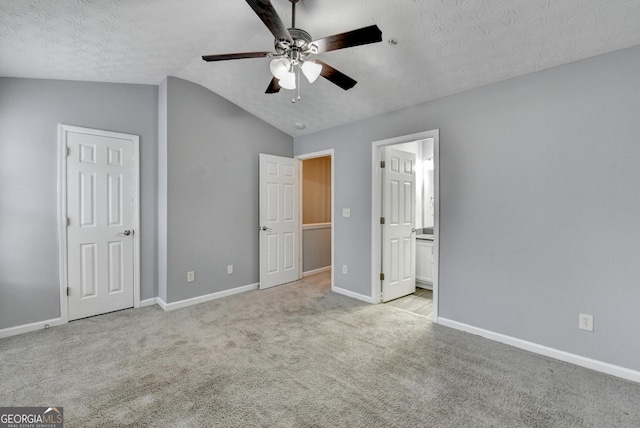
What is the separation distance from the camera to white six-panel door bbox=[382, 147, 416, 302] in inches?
143

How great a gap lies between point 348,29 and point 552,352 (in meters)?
3.15

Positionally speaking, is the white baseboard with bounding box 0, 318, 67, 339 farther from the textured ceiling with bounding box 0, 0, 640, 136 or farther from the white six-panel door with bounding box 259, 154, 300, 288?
the textured ceiling with bounding box 0, 0, 640, 136

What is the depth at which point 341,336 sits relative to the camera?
2742mm

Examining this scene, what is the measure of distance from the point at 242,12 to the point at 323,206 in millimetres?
4029

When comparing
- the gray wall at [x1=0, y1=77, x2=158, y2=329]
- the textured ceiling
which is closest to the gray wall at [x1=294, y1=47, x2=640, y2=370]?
the textured ceiling

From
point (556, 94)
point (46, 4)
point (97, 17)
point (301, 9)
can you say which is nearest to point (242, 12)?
point (301, 9)

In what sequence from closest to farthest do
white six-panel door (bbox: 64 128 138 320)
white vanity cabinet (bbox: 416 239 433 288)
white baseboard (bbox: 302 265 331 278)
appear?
1. white six-panel door (bbox: 64 128 138 320)
2. white vanity cabinet (bbox: 416 239 433 288)
3. white baseboard (bbox: 302 265 331 278)

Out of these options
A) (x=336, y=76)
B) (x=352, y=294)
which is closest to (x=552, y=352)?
(x=352, y=294)

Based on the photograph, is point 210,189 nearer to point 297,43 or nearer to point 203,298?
point 203,298

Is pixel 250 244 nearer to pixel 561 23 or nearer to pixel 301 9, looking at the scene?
pixel 301 9

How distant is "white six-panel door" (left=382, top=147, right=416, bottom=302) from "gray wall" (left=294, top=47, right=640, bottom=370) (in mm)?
691

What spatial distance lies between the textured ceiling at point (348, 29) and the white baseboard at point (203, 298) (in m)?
2.63

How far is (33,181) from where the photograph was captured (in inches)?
110

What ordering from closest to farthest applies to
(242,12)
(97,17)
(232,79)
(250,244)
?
(97,17) < (242,12) < (232,79) < (250,244)
